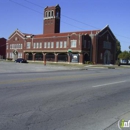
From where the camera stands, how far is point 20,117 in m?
6.56

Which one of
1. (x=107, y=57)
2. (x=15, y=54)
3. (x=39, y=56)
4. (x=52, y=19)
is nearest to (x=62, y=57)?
(x=39, y=56)

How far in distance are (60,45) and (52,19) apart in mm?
16311

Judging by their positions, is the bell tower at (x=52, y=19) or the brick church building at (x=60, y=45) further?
the bell tower at (x=52, y=19)

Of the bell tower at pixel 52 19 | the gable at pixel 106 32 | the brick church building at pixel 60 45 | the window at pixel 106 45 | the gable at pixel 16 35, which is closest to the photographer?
the brick church building at pixel 60 45

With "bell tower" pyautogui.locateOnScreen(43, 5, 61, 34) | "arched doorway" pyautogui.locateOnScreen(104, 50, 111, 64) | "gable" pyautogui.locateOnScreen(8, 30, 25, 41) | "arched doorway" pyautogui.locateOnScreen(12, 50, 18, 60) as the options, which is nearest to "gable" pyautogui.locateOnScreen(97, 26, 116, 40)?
"arched doorway" pyautogui.locateOnScreen(104, 50, 111, 64)

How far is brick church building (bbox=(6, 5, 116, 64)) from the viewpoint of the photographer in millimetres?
67562

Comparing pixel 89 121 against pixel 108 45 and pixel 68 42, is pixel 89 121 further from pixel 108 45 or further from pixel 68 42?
pixel 108 45

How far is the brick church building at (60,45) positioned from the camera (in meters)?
67.6

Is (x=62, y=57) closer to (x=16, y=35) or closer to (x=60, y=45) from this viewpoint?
(x=60, y=45)

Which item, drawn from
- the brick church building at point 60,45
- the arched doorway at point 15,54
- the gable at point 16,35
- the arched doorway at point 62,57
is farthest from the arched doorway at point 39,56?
the arched doorway at point 15,54

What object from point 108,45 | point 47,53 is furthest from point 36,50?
point 108,45

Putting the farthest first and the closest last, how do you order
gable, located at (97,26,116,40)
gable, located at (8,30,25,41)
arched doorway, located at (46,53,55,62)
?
gable, located at (8,30,25,41)
arched doorway, located at (46,53,55,62)
gable, located at (97,26,116,40)

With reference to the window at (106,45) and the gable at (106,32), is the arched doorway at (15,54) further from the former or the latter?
the window at (106,45)

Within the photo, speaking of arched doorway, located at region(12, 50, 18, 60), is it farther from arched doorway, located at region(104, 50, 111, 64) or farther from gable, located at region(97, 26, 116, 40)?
arched doorway, located at region(104, 50, 111, 64)
